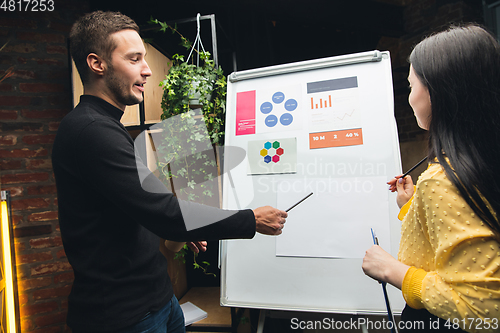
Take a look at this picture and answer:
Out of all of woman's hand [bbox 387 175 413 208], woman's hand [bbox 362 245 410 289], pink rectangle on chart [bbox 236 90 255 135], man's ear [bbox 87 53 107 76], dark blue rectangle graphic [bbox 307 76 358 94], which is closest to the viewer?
woman's hand [bbox 362 245 410 289]

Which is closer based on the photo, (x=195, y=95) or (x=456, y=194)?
(x=456, y=194)

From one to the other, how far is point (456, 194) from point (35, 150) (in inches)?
88.4

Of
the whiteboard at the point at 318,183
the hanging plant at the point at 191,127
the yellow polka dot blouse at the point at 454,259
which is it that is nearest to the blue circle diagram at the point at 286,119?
the whiteboard at the point at 318,183

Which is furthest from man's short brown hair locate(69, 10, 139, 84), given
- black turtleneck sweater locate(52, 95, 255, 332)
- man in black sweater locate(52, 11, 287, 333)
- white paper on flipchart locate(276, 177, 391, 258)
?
white paper on flipchart locate(276, 177, 391, 258)

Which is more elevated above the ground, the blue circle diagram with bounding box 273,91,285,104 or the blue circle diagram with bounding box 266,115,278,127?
the blue circle diagram with bounding box 273,91,285,104

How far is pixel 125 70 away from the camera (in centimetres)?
88

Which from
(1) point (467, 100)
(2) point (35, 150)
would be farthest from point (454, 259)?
(2) point (35, 150)

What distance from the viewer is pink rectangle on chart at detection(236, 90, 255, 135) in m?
1.38

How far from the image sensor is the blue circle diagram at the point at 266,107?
1.37 meters

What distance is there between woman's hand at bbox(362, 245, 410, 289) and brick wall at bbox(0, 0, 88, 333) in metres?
1.94

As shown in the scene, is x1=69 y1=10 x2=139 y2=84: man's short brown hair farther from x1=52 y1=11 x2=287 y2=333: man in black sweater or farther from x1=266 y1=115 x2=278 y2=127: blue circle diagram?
x1=266 y1=115 x2=278 y2=127: blue circle diagram

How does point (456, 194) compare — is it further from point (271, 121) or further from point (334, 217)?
point (271, 121)

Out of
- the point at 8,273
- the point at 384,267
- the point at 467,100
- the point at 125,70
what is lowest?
the point at 8,273

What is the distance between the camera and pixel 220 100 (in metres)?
1.62
